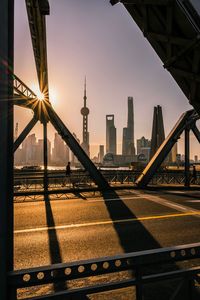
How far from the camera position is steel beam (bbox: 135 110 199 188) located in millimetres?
16688

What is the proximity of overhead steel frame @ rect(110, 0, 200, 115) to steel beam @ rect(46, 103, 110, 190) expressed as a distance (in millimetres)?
12611

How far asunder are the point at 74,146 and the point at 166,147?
23.4 feet

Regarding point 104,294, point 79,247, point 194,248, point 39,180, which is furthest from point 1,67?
point 39,180

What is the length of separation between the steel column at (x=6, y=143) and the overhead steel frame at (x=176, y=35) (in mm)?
1694

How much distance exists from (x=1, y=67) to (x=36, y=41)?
14.5 m

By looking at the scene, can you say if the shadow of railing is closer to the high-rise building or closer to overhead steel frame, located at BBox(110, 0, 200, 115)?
overhead steel frame, located at BBox(110, 0, 200, 115)

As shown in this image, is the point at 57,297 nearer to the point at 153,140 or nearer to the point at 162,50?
the point at 162,50

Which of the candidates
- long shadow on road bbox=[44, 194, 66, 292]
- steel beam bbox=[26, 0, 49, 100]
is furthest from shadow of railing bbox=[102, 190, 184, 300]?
steel beam bbox=[26, 0, 49, 100]

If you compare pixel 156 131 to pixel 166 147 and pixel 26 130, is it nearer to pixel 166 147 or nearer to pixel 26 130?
pixel 166 147

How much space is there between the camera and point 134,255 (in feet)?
7.10

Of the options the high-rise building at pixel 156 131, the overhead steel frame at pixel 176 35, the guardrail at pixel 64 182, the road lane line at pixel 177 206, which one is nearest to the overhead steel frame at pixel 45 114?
the guardrail at pixel 64 182

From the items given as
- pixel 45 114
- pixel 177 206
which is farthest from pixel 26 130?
pixel 177 206

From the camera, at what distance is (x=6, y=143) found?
1835 mm

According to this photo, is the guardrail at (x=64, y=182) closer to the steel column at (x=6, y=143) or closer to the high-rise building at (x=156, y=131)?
the steel column at (x=6, y=143)
